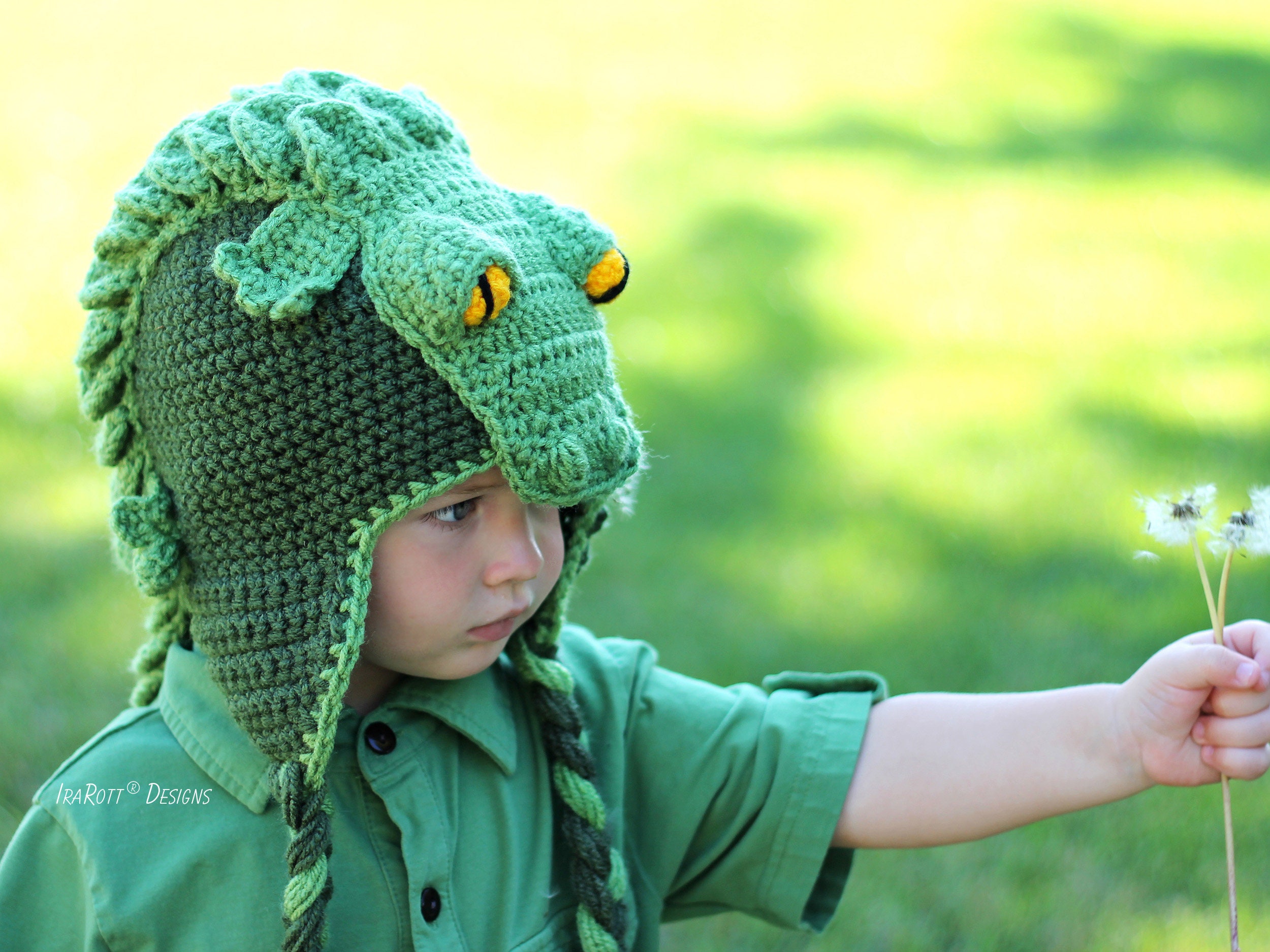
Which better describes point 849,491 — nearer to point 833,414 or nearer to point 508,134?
point 833,414

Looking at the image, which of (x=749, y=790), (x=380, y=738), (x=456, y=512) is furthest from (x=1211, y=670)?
(x=380, y=738)

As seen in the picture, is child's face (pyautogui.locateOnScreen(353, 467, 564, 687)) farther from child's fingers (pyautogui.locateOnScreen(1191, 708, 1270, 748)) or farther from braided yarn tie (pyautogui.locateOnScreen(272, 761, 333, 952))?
child's fingers (pyautogui.locateOnScreen(1191, 708, 1270, 748))

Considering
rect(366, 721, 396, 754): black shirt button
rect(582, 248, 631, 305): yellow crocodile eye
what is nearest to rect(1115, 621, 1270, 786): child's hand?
rect(582, 248, 631, 305): yellow crocodile eye

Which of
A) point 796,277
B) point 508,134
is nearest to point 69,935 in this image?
point 796,277

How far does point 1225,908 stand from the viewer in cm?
228

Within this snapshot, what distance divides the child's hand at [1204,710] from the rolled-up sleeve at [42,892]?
1272 millimetres

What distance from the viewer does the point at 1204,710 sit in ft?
5.34

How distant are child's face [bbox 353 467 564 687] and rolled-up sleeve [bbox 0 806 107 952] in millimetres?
425

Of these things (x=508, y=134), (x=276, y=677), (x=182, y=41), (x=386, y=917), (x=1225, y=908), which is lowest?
(x=1225, y=908)

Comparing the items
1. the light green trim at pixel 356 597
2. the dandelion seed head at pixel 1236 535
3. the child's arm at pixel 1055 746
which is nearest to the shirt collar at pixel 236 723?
the light green trim at pixel 356 597

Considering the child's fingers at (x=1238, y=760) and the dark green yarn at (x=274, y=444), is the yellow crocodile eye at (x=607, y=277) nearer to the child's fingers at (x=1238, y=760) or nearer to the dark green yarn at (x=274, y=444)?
the dark green yarn at (x=274, y=444)

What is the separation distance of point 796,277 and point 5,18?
451 centimetres

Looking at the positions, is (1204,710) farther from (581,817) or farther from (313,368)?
(313,368)

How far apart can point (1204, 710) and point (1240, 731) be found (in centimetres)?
5
